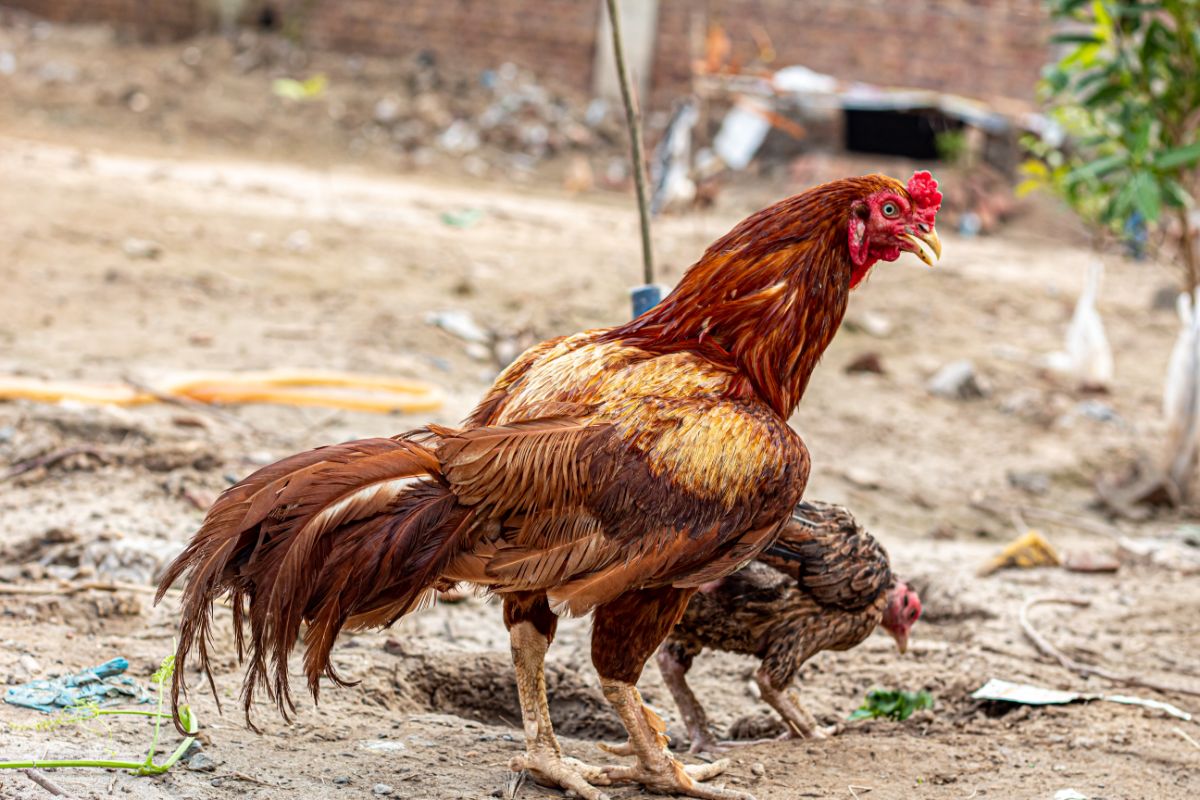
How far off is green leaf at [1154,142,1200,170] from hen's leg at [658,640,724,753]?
3.51 metres

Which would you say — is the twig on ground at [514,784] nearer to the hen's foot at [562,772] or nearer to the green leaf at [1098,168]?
the hen's foot at [562,772]

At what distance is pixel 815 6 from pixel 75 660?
13.8m

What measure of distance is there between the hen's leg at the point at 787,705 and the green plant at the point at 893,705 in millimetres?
315

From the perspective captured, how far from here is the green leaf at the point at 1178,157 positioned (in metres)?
5.53

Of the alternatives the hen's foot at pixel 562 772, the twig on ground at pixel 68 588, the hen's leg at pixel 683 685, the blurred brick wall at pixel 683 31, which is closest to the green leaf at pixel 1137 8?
the hen's leg at pixel 683 685

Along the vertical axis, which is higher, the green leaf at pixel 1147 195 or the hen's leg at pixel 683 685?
the green leaf at pixel 1147 195

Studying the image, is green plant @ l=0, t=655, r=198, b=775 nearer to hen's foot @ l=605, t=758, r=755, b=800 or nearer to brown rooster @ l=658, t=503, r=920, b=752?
hen's foot @ l=605, t=758, r=755, b=800

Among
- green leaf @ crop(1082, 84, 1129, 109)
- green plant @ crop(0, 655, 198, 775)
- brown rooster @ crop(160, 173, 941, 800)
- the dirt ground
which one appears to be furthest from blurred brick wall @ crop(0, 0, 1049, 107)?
green plant @ crop(0, 655, 198, 775)

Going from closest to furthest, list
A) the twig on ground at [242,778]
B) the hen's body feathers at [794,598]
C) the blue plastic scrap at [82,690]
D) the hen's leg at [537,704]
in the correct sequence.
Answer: the twig on ground at [242,778] → the hen's leg at [537,704] → the blue plastic scrap at [82,690] → the hen's body feathers at [794,598]

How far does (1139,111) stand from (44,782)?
5636mm

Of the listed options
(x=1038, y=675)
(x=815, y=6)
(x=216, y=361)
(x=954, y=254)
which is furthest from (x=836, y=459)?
(x=815, y=6)

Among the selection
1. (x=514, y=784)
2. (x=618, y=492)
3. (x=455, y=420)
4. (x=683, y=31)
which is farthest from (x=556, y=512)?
(x=683, y=31)

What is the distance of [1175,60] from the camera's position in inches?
242

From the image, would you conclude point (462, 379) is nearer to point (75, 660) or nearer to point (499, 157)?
point (75, 660)
